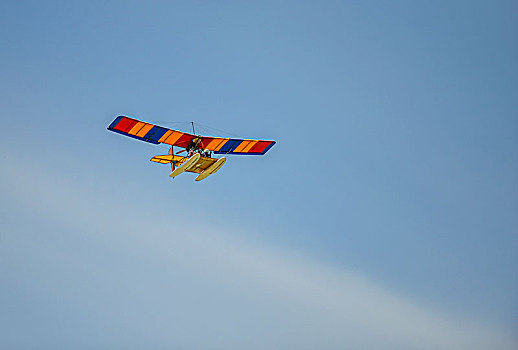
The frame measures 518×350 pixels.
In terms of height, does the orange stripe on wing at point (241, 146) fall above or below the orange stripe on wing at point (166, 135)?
above

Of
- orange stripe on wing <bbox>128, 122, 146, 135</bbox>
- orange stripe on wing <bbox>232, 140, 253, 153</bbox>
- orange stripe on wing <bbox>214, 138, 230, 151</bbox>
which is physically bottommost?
orange stripe on wing <bbox>128, 122, 146, 135</bbox>

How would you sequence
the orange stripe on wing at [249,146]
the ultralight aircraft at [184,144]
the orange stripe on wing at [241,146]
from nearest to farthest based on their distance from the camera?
the ultralight aircraft at [184,144] → the orange stripe on wing at [241,146] → the orange stripe on wing at [249,146]

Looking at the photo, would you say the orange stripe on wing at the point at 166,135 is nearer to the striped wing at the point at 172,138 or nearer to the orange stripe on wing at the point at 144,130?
the striped wing at the point at 172,138

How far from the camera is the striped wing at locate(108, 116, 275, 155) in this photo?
46062 mm

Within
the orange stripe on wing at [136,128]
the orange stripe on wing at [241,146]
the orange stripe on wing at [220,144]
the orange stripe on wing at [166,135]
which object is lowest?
the orange stripe on wing at [136,128]

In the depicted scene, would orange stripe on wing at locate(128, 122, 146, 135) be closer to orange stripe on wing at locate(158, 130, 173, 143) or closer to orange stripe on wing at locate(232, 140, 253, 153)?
orange stripe on wing at locate(158, 130, 173, 143)

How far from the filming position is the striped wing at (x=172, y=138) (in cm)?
4606

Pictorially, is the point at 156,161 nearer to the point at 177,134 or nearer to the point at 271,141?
the point at 177,134

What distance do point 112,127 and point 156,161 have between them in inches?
163

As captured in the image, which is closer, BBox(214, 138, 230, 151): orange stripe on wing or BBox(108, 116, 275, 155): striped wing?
BBox(108, 116, 275, 155): striped wing

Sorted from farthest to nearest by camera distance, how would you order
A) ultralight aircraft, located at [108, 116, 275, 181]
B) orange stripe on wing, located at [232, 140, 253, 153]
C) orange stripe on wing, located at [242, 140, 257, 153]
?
orange stripe on wing, located at [242, 140, 257, 153] → orange stripe on wing, located at [232, 140, 253, 153] → ultralight aircraft, located at [108, 116, 275, 181]

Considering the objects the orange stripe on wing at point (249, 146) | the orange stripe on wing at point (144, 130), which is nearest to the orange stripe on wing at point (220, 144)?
the orange stripe on wing at point (249, 146)

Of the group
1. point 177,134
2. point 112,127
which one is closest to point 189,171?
point 177,134

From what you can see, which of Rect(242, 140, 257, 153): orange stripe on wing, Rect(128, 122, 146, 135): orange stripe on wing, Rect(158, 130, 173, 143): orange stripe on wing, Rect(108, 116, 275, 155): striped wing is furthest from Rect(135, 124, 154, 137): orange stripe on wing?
Rect(242, 140, 257, 153): orange stripe on wing
